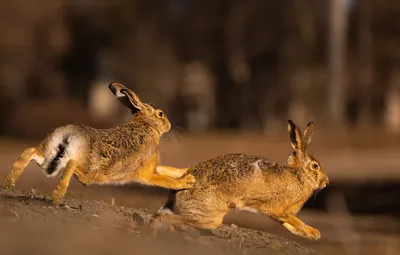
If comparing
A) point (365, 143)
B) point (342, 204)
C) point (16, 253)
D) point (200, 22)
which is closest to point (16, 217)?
point (16, 253)

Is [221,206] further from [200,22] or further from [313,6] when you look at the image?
[200,22]

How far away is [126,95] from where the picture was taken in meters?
10.7

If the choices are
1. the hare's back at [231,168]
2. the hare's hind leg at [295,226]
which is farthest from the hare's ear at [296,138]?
the hare's hind leg at [295,226]

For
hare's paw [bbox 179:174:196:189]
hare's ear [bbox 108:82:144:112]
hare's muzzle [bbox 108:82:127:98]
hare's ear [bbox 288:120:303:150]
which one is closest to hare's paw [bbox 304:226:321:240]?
hare's ear [bbox 288:120:303:150]

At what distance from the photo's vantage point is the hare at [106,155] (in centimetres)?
955

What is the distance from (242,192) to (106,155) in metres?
1.52

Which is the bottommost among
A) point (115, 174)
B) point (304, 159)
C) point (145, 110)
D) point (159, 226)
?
point (159, 226)

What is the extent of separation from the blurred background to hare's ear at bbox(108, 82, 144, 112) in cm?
3820

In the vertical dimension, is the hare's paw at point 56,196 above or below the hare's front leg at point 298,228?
below

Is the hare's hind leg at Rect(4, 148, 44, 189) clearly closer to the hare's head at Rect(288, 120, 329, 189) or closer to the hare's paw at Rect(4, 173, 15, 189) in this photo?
the hare's paw at Rect(4, 173, 15, 189)

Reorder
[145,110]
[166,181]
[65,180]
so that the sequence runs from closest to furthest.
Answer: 1. [65,180]
2. [166,181]
3. [145,110]

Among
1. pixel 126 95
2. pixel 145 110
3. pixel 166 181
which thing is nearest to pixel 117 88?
pixel 126 95

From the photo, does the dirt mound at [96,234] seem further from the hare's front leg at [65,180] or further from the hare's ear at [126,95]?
the hare's ear at [126,95]

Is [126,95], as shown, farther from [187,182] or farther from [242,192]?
[242,192]
